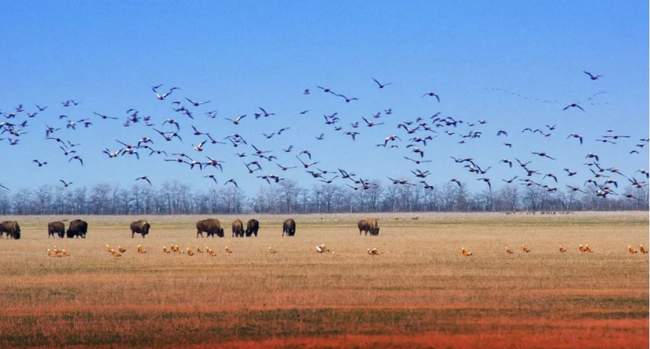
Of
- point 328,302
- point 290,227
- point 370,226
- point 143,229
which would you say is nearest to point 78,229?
point 143,229

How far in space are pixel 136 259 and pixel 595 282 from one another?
17.9 m

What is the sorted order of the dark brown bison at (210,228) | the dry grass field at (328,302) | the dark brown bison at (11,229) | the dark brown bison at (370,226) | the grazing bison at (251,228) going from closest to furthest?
1. the dry grass field at (328,302)
2. the dark brown bison at (11,229)
3. the grazing bison at (251,228)
4. the dark brown bison at (210,228)
5. the dark brown bison at (370,226)

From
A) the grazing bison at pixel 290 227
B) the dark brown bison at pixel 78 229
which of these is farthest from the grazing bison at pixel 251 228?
the dark brown bison at pixel 78 229

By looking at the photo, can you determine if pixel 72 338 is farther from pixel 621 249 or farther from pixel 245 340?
pixel 621 249

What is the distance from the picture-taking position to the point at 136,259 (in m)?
41.5

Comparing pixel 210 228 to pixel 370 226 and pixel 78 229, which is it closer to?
pixel 78 229

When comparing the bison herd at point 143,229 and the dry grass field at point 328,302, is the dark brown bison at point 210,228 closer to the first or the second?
the bison herd at point 143,229

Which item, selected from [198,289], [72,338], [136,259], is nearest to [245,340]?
[72,338]

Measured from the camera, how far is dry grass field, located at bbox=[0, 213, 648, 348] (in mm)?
20391

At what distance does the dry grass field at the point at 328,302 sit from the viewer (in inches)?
803

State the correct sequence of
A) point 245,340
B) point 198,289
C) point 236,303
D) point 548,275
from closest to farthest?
point 245,340 < point 236,303 < point 198,289 < point 548,275

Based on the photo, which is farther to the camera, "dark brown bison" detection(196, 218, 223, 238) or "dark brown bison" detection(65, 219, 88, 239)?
"dark brown bison" detection(196, 218, 223, 238)

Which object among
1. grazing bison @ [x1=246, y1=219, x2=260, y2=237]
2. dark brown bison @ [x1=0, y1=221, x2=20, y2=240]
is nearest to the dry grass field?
dark brown bison @ [x1=0, y1=221, x2=20, y2=240]

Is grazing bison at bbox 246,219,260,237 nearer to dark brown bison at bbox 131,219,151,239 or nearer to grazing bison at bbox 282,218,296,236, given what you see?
grazing bison at bbox 282,218,296,236
